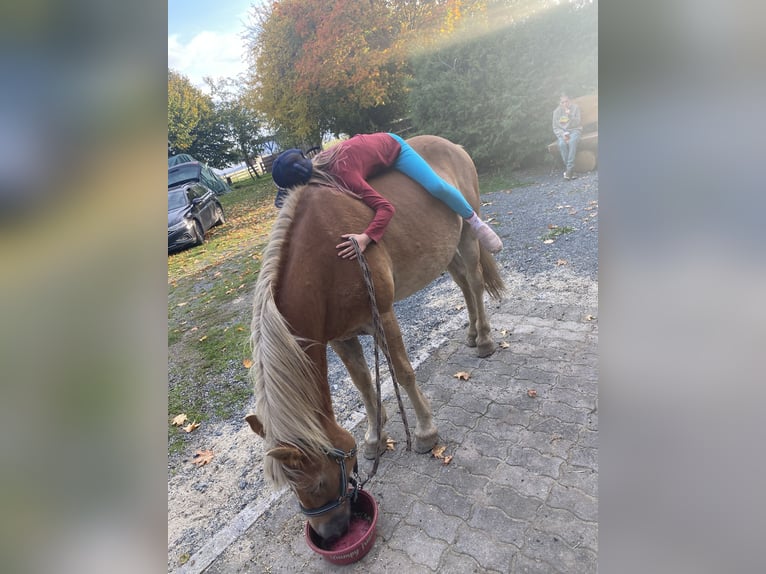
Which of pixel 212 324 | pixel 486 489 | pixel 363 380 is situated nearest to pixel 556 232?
pixel 363 380

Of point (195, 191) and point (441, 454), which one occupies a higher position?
point (195, 191)

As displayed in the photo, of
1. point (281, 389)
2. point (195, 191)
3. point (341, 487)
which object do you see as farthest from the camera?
point (195, 191)

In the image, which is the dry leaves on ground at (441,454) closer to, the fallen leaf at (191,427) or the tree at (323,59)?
the fallen leaf at (191,427)

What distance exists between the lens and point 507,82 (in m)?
9.57

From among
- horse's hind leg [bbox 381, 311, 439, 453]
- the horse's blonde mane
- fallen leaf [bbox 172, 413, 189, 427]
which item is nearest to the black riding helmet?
the horse's blonde mane

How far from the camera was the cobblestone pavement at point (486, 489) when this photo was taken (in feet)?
6.85

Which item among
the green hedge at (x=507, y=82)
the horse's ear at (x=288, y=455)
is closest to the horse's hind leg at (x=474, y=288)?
the horse's ear at (x=288, y=455)

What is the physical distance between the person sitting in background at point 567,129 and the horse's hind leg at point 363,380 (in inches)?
316

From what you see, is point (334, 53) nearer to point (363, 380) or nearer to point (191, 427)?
point (191, 427)

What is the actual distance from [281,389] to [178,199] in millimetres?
10101

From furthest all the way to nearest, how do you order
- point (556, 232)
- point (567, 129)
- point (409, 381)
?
point (567, 129)
point (556, 232)
point (409, 381)

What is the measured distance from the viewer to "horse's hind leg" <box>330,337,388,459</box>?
2.73m
